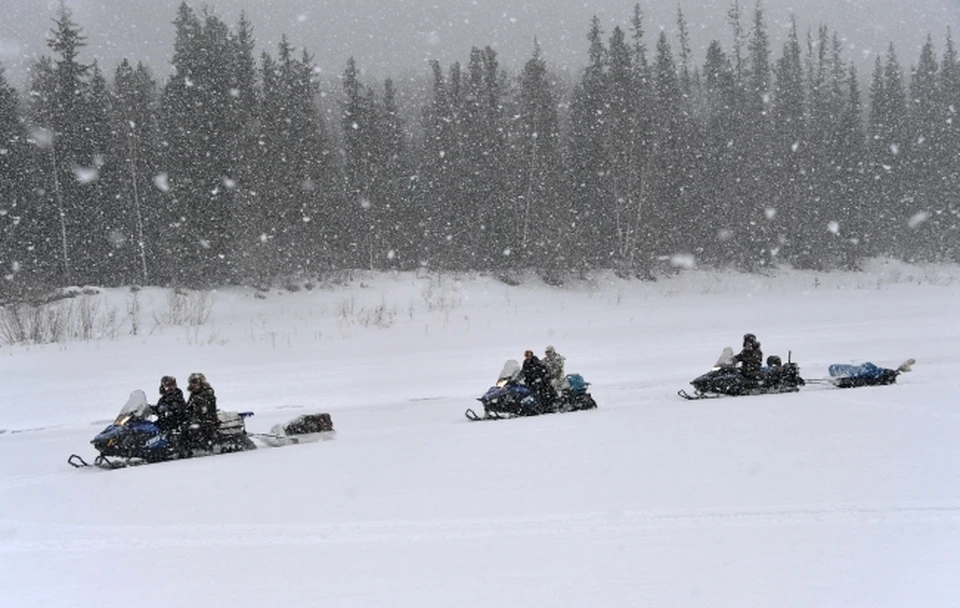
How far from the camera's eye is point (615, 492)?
8.66 m

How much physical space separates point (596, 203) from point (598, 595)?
137 feet

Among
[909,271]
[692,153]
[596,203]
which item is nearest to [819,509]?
[596,203]

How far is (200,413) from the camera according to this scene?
1266cm

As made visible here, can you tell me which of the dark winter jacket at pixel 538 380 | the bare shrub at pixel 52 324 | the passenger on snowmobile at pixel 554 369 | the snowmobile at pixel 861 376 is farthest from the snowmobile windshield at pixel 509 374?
the bare shrub at pixel 52 324

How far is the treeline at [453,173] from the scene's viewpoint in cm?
3722

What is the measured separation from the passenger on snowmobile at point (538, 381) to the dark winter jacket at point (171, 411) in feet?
20.7

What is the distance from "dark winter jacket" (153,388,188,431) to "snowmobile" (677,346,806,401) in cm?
961

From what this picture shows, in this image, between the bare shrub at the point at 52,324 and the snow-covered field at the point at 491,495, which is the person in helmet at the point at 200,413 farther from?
the bare shrub at the point at 52,324

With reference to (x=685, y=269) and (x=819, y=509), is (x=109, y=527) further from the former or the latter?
(x=685, y=269)

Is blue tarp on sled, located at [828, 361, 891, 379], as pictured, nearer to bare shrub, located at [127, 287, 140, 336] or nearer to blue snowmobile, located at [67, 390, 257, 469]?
blue snowmobile, located at [67, 390, 257, 469]

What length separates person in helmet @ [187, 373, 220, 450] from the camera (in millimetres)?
12625

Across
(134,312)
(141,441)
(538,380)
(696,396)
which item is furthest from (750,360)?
(134,312)

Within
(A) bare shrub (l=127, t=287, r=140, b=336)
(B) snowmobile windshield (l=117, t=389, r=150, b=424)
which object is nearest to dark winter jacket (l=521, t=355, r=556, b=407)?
(B) snowmobile windshield (l=117, t=389, r=150, b=424)

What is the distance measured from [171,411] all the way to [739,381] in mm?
10894
